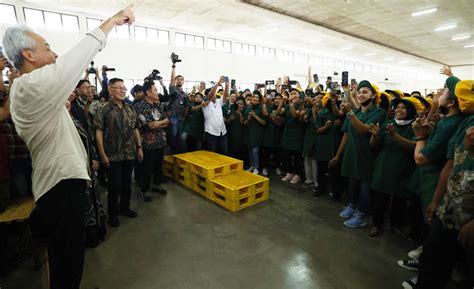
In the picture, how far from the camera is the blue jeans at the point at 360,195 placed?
2824 millimetres

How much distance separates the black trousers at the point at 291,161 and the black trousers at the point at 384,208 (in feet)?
5.43

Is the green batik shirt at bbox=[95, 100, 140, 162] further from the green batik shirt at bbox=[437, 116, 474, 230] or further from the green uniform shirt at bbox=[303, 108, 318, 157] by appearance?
the green batik shirt at bbox=[437, 116, 474, 230]

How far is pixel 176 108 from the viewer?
486 cm

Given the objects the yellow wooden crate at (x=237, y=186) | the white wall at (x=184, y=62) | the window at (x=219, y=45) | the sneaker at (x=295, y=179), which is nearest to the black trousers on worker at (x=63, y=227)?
the yellow wooden crate at (x=237, y=186)

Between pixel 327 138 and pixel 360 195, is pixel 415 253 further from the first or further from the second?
pixel 327 138

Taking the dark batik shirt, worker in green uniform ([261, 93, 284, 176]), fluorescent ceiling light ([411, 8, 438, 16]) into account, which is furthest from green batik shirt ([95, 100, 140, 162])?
fluorescent ceiling light ([411, 8, 438, 16])

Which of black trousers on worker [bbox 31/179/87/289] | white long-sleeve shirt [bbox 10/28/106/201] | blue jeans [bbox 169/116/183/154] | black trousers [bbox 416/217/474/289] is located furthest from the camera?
blue jeans [bbox 169/116/183/154]

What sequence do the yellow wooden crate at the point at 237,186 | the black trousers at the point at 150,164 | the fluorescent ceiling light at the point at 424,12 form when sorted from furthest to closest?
the fluorescent ceiling light at the point at 424,12, the black trousers at the point at 150,164, the yellow wooden crate at the point at 237,186

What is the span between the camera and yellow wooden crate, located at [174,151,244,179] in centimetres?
353

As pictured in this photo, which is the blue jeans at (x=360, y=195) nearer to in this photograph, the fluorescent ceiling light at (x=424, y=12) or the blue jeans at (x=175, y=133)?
the blue jeans at (x=175, y=133)

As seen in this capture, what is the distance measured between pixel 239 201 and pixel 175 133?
234 centimetres

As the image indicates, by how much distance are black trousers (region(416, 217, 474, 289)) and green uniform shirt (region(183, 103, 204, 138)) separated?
3.92 metres

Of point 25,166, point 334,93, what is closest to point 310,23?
point 334,93

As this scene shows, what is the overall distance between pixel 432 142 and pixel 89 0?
9.44 metres
